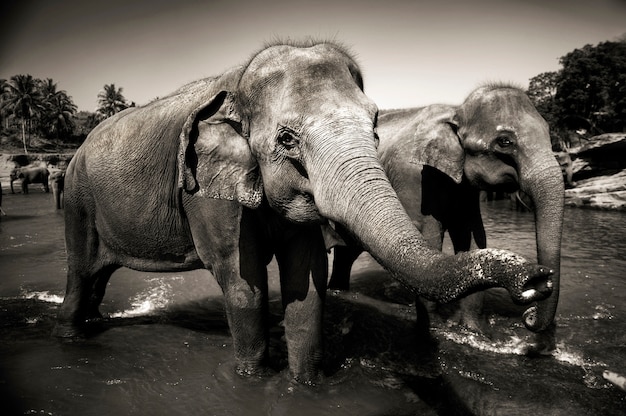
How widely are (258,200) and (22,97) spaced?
6532cm

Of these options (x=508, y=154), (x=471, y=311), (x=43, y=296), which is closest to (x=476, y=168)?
(x=508, y=154)

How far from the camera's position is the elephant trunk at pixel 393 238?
1.54m

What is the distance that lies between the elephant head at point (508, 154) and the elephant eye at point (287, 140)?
8.89ft

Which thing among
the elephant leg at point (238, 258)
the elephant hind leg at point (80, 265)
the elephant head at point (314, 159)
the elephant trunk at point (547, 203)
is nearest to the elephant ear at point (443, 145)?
the elephant trunk at point (547, 203)

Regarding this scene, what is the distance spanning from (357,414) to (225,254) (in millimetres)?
1516

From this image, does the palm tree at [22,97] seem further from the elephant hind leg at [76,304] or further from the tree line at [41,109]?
the elephant hind leg at [76,304]

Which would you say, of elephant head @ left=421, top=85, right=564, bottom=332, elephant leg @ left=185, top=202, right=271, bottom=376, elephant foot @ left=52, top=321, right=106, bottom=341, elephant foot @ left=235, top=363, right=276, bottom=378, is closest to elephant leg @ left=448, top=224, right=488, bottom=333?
elephant head @ left=421, top=85, right=564, bottom=332

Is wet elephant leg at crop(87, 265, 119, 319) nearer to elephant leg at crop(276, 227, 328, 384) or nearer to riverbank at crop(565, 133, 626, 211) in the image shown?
elephant leg at crop(276, 227, 328, 384)

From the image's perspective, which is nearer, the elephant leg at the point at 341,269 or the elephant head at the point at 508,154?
the elephant head at the point at 508,154

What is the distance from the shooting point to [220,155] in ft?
9.28

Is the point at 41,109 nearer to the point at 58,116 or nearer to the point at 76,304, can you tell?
the point at 58,116

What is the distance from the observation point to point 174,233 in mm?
3643

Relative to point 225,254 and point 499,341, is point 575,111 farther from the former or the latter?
point 225,254

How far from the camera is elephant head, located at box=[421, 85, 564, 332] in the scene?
13.5ft
